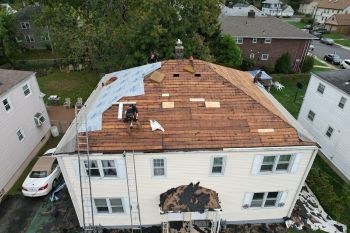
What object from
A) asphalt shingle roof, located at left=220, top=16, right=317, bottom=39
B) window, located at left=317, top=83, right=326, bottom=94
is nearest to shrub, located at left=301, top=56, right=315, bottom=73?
asphalt shingle roof, located at left=220, top=16, right=317, bottom=39

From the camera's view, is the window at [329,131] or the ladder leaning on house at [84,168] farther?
the window at [329,131]

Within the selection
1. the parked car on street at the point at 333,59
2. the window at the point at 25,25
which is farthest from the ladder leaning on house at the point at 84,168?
the parked car on street at the point at 333,59

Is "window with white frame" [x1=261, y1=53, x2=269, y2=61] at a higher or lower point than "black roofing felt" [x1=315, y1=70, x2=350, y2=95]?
lower

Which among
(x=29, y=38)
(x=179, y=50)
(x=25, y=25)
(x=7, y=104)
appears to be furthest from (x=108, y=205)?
(x=29, y=38)

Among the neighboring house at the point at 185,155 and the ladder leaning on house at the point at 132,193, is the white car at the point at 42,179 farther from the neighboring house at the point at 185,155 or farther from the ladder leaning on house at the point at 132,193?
the ladder leaning on house at the point at 132,193

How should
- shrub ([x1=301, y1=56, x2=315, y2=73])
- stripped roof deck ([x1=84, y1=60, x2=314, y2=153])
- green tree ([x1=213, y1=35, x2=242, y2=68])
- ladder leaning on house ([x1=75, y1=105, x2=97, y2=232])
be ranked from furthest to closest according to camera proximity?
shrub ([x1=301, y1=56, x2=315, y2=73]) → green tree ([x1=213, y1=35, x2=242, y2=68]) → stripped roof deck ([x1=84, y1=60, x2=314, y2=153]) → ladder leaning on house ([x1=75, y1=105, x2=97, y2=232])

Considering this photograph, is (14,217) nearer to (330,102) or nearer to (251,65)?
(330,102)

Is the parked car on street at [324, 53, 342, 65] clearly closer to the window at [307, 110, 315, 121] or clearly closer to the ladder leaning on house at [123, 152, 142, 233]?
the window at [307, 110, 315, 121]
